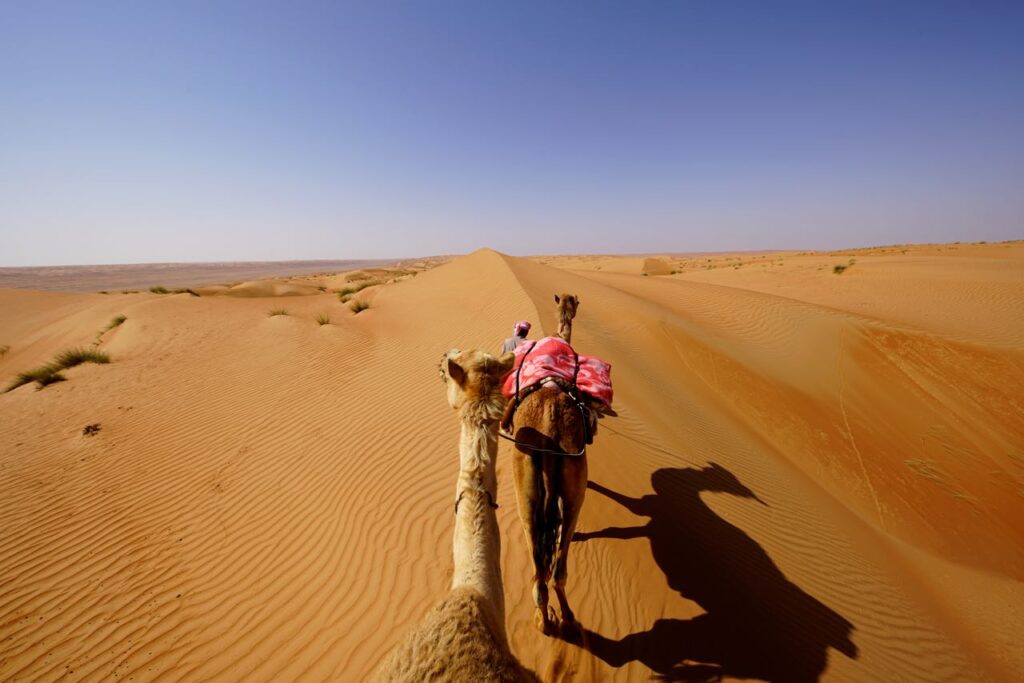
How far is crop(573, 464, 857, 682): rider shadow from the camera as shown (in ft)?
9.46

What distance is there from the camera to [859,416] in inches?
308

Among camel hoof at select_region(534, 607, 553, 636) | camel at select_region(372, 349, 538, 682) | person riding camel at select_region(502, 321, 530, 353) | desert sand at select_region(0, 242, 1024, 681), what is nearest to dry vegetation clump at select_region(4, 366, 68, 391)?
desert sand at select_region(0, 242, 1024, 681)

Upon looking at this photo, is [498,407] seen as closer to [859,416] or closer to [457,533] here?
[457,533]

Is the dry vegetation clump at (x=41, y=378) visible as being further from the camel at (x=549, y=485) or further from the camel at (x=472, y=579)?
the camel at (x=472, y=579)

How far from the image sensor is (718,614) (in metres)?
3.21

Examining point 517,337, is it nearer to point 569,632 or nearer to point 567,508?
point 567,508

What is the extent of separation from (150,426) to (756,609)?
9.56m

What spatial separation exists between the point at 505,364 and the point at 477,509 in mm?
705

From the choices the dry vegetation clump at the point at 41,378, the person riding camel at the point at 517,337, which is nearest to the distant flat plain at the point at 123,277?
the dry vegetation clump at the point at 41,378

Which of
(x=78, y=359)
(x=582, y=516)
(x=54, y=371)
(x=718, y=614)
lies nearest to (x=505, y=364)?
(x=582, y=516)

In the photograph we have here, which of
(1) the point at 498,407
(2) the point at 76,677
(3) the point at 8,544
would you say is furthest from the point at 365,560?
(3) the point at 8,544

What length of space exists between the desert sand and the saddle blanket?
1.74m

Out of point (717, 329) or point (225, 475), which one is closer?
point (225, 475)

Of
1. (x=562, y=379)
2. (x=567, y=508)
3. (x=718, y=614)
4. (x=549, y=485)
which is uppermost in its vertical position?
(x=562, y=379)
